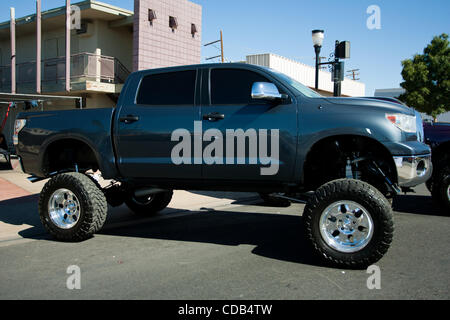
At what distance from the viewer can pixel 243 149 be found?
15.9 ft

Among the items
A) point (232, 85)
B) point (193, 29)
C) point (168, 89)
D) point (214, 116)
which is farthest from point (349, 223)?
point (193, 29)

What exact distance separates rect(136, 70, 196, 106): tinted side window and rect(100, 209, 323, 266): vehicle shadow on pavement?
180 centimetres

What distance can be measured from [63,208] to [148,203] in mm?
1867

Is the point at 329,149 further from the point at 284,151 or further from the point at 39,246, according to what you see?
the point at 39,246

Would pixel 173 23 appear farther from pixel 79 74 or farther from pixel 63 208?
pixel 63 208

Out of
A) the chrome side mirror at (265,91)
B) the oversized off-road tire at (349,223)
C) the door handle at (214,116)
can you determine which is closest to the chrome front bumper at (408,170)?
the oversized off-road tire at (349,223)

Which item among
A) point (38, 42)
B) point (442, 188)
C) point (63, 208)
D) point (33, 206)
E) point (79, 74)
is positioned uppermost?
point (38, 42)

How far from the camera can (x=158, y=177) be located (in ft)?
17.7

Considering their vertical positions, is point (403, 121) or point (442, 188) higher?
point (403, 121)

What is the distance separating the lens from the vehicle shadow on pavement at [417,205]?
7531 millimetres

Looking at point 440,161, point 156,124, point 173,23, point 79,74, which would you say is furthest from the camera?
point 173,23

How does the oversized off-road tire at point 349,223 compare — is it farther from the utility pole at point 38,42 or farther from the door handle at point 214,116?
the utility pole at point 38,42
